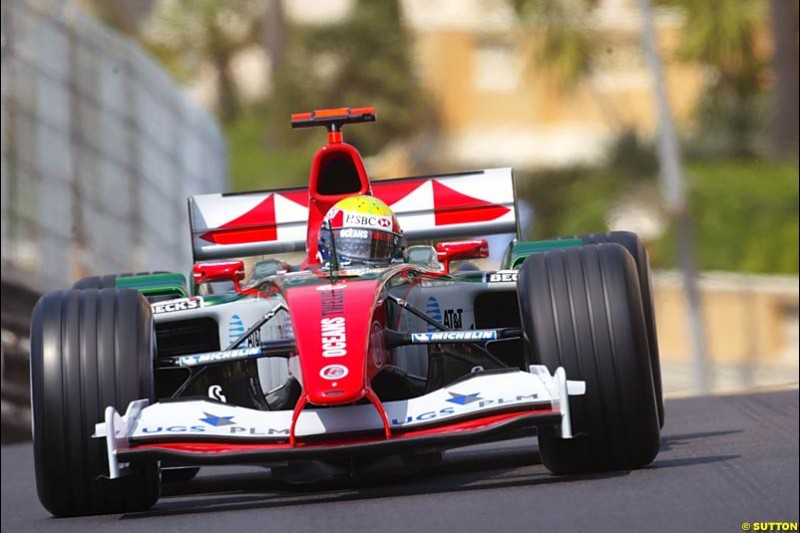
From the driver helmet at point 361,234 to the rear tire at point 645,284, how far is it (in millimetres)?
1076

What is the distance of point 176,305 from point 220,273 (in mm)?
840

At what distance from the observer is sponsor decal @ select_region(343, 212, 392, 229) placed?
916 cm

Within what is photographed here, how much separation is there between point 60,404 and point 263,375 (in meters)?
1.30

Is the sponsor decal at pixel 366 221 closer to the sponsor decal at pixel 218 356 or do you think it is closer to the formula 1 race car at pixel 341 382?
the formula 1 race car at pixel 341 382

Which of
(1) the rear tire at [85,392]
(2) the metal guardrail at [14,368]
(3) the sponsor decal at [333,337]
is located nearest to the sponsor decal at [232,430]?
(1) the rear tire at [85,392]

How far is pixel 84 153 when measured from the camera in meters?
16.3

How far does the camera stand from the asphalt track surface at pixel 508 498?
664 centimetres

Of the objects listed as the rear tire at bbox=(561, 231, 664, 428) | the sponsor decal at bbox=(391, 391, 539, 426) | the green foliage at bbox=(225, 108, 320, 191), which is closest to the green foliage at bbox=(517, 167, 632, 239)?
the green foliage at bbox=(225, 108, 320, 191)

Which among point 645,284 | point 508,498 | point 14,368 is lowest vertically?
point 508,498

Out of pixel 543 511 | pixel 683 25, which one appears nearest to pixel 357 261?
pixel 543 511

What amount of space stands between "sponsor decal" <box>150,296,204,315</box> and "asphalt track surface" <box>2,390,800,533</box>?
81cm

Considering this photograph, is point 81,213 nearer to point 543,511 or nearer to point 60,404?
point 60,404

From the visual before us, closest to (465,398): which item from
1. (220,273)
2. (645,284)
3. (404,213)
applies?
(645,284)

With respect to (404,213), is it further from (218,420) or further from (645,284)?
(218,420)
